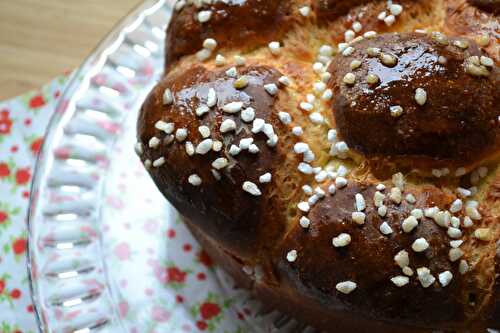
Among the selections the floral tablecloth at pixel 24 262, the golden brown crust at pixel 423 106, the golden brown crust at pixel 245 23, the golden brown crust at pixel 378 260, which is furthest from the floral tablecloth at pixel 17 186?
the golden brown crust at pixel 423 106

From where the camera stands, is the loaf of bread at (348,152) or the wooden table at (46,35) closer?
the loaf of bread at (348,152)

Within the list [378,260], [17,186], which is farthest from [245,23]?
[17,186]

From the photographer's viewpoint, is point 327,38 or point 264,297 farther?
point 264,297

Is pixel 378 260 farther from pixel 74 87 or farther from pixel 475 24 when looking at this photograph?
pixel 74 87

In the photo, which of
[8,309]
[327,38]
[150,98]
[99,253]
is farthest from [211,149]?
[8,309]

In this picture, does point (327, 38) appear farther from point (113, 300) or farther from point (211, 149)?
point (113, 300)

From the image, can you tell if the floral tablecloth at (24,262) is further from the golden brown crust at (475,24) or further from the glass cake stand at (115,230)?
the golden brown crust at (475,24)

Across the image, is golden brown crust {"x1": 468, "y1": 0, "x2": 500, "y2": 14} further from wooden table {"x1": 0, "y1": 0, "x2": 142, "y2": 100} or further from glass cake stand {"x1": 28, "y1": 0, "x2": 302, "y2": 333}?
wooden table {"x1": 0, "y1": 0, "x2": 142, "y2": 100}
